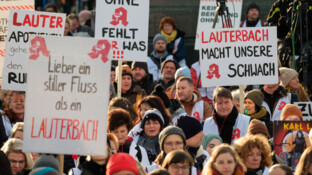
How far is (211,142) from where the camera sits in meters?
11.5

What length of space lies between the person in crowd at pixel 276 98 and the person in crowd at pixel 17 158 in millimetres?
4913

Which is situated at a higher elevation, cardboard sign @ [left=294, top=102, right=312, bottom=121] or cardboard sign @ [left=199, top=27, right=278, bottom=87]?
cardboard sign @ [left=199, top=27, right=278, bottom=87]

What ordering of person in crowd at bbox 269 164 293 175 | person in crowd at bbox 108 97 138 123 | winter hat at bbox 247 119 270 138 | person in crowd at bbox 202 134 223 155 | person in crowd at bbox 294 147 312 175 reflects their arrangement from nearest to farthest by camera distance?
1. person in crowd at bbox 269 164 293 175
2. person in crowd at bbox 294 147 312 175
3. person in crowd at bbox 202 134 223 155
4. winter hat at bbox 247 119 270 138
5. person in crowd at bbox 108 97 138 123

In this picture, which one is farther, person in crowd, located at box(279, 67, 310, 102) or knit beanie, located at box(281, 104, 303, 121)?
person in crowd, located at box(279, 67, 310, 102)

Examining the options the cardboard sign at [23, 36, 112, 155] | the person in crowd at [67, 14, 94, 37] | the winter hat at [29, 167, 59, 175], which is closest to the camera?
the winter hat at [29, 167, 59, 175]

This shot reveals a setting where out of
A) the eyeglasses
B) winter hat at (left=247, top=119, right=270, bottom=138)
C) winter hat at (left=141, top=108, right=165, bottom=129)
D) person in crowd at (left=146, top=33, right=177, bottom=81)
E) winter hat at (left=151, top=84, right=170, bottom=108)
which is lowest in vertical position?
the eyeglasses

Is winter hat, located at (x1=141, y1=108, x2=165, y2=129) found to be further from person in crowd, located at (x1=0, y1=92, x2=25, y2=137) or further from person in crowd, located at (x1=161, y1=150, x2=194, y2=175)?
person in crowd, located at (x1=161, y1=150, x2=194, y2=175)

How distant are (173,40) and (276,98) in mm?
4599

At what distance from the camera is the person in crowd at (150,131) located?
11633 mm

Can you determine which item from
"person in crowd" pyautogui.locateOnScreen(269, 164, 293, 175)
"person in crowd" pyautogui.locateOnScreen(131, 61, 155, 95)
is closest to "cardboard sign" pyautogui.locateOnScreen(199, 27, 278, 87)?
"person in crowd" pyautogui.locateOnScreen(131, 61, 155, 95)

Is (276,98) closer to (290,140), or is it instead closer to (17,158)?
(290,140)

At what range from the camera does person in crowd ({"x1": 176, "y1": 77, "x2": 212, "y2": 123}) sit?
1344cm

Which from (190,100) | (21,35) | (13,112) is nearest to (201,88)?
(190,100)

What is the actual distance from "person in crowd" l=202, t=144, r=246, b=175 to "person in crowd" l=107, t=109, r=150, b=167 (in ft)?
4.52
